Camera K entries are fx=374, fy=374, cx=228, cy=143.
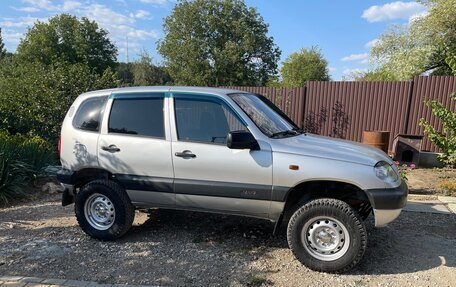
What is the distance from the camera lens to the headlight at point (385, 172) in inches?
148

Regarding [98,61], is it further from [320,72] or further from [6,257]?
[6,257]

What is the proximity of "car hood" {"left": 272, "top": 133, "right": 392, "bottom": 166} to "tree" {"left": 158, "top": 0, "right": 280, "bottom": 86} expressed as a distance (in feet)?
97.9

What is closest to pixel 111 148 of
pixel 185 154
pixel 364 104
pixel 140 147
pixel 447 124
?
pixel 140 147

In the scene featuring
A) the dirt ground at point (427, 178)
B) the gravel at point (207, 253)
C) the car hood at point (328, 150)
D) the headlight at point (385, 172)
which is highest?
the car hood at point (328, 150)

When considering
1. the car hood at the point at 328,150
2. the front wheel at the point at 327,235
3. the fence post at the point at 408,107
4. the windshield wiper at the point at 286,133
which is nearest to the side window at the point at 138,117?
the windshield wiper at the point at 286,133

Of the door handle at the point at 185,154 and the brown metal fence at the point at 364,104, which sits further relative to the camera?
the brown metal fence at the point at 364,104

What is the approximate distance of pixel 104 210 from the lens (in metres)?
4.72

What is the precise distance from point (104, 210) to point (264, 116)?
2329 millimetres

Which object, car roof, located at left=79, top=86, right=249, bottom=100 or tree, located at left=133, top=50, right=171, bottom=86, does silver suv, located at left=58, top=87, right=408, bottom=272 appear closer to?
car roof, located at left=79, top=86, right=249, bottom=100

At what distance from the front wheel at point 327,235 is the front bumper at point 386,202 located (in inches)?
8.1

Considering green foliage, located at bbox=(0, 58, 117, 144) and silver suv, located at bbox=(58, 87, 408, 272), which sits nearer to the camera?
silver suv, located at bbox=(58, 87, 408, 272)

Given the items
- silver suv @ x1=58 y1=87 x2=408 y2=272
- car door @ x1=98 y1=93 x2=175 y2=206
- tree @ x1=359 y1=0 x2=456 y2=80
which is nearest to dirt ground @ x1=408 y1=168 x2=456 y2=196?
silver suv @ x1=58 y1=87 x2=408 y2=272

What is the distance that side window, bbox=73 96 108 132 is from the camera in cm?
475

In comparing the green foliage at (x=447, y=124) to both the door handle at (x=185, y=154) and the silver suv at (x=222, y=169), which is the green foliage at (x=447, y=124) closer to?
the silver suv at (x=222, y=169)
